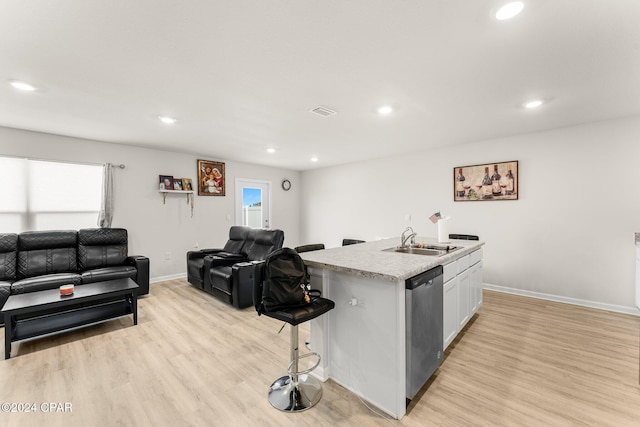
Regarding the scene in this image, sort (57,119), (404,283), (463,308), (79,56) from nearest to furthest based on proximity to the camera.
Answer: (404,283) → (79,56) → (463,308) → (57,119)

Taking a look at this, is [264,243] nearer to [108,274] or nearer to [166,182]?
[108,274]

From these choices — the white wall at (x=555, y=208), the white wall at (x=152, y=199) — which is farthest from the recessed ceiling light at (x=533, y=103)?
the white wall at (x=152, y=199)

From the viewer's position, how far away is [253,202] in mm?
6535

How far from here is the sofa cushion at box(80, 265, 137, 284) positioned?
11.5 feet

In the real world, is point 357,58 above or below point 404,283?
above

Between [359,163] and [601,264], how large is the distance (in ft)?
13.9

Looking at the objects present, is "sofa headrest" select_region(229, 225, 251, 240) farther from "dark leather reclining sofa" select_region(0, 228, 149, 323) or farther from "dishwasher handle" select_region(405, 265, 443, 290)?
"dishwasher handle" select_region(405, 265, 443, 290)

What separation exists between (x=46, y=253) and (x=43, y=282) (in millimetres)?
730

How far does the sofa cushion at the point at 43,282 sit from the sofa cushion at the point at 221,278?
160 cm

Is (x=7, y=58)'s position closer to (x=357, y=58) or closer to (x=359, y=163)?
(x=357, y=58)

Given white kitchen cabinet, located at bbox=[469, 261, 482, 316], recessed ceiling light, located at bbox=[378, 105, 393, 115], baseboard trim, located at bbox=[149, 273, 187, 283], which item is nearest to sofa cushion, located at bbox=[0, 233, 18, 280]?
baseboard trim, located at bbox=[149, 273, 187, 283]

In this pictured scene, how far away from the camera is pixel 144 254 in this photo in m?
4.76

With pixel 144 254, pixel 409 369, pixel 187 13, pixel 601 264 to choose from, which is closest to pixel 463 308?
pixel 409 369

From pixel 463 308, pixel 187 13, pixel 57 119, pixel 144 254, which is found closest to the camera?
pixel 187 13
